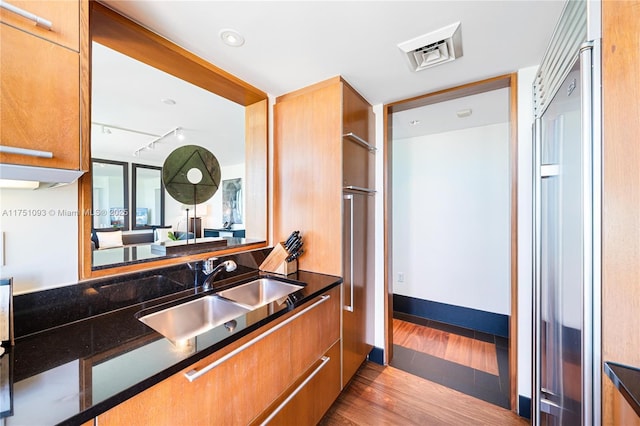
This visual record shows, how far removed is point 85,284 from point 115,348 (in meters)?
0.43

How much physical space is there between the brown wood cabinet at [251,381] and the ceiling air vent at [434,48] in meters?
1.59

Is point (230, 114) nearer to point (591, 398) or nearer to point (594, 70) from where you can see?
point (594, 70)

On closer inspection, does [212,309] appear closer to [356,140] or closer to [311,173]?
[311,173]

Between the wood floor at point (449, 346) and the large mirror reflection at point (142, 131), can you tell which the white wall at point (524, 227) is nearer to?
the wood floor at point (449, 346)

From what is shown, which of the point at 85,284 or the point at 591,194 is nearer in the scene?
the point at 591,194

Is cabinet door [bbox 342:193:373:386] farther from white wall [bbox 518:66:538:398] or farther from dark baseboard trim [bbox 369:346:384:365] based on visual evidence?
white wall [bbox 518:66:538:398]

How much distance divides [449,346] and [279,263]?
1972 mm

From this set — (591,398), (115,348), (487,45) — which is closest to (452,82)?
(487,45)

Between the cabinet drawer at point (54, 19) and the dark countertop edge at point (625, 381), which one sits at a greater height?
the cabinet drawer at point (54, 19)

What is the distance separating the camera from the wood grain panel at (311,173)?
1809 millimetres

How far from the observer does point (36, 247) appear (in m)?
0.99

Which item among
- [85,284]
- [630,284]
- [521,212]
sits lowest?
[85,284]

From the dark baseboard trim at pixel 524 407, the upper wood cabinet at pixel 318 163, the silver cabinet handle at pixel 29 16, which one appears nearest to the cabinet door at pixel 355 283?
the upper wood cabinet at pixel 318 163

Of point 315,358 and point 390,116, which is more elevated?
point 390,116
